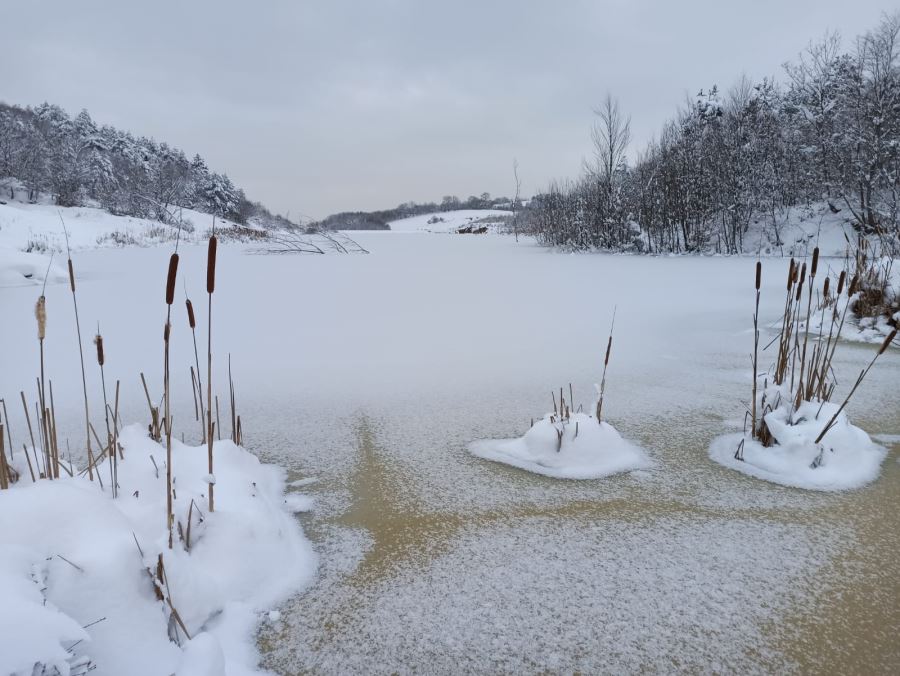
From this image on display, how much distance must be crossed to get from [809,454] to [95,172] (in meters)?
34.1

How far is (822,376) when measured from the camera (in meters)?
1.73

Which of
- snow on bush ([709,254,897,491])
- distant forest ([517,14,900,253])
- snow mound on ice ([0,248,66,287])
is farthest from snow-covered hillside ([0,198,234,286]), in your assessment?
distant forest ([517,14,900,253])

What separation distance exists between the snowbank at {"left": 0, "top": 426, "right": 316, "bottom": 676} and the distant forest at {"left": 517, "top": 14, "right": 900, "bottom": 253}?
38.4ft

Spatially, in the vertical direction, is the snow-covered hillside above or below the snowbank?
above

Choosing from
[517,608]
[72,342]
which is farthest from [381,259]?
[517,608]

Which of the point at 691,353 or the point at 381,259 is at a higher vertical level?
the point at 381,259

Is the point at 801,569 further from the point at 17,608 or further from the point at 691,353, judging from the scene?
the point at 691,353

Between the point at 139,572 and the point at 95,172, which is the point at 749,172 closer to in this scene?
the point at 139,572

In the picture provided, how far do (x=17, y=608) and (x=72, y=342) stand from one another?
10.6 ft

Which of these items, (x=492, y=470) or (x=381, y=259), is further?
(x=381, y=259)

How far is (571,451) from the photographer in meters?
1.65

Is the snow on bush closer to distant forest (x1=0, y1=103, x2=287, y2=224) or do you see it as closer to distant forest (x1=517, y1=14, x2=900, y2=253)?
distant forest (x1=517, y1=14, x2=900, y2=253)

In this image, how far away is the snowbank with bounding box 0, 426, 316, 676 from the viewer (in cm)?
68

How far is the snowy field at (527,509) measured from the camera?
3.04 feet
